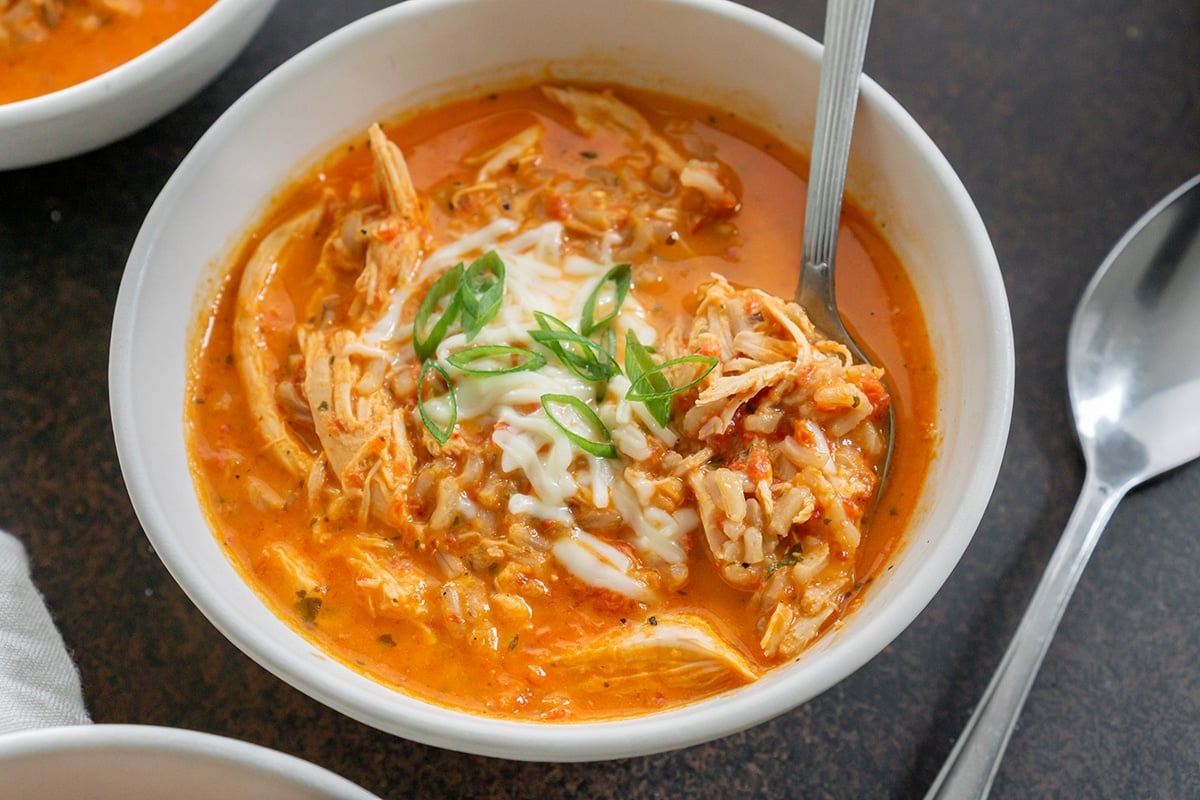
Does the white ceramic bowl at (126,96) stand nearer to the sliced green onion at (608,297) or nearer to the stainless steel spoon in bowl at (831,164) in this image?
the sliced green onion at (608,297)

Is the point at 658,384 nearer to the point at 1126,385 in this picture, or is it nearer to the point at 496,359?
the point at 496,359

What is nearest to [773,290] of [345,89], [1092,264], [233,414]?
[1092,264]

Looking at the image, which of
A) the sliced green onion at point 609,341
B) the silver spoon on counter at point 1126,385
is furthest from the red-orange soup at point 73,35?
the silver spoon on counter at point 1126,385

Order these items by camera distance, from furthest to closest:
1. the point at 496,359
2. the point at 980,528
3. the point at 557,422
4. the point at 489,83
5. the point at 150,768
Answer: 1. the point at 489,83
2. the point at 980,528
3. the point at 496,359
4. the point at 557,422
5. the point at 150,768

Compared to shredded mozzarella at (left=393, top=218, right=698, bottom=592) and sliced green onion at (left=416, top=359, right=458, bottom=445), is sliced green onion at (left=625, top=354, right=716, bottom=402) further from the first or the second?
sliced green onion at (left=416, top=359, right=458, bottom=445)

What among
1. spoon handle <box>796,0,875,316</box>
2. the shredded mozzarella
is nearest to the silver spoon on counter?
spoon handle <box>796,0,875,316</box>

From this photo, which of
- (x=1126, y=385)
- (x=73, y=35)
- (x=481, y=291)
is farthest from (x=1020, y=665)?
(x=73, y=35)
